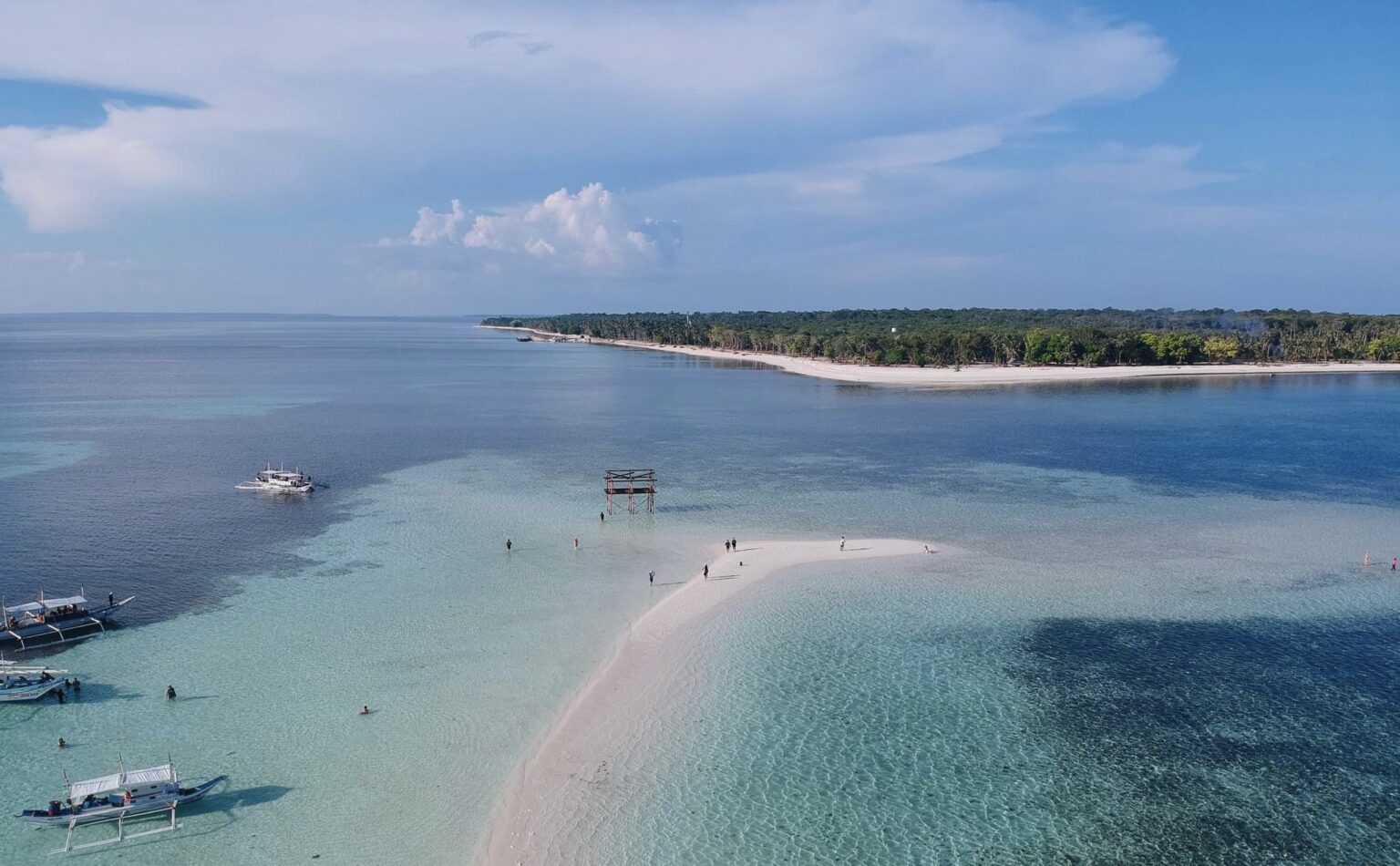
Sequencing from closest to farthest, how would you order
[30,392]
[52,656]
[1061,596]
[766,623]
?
[52,656] → [766,623] → [1061,596] → [30,392]

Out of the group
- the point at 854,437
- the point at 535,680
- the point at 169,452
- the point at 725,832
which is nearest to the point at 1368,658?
the point at 725,832

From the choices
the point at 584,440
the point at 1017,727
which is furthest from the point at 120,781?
the point at 584,440

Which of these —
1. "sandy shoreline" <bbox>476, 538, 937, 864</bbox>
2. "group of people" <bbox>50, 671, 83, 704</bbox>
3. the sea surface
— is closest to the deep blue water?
the sea surface

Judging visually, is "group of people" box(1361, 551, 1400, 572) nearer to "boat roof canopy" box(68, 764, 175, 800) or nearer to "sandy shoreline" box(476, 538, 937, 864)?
"sandy shoreline" box(476, 538, 937, 864)

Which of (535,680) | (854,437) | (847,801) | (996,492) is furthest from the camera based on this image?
(854,437)

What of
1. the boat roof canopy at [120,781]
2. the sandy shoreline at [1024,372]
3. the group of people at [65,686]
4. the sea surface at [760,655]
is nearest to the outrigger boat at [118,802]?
the boat roof canopy at [120,781]

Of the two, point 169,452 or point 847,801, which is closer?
point 847,801

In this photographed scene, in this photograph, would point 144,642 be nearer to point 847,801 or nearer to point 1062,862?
point 847,801

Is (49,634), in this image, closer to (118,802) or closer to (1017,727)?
(118,802)
